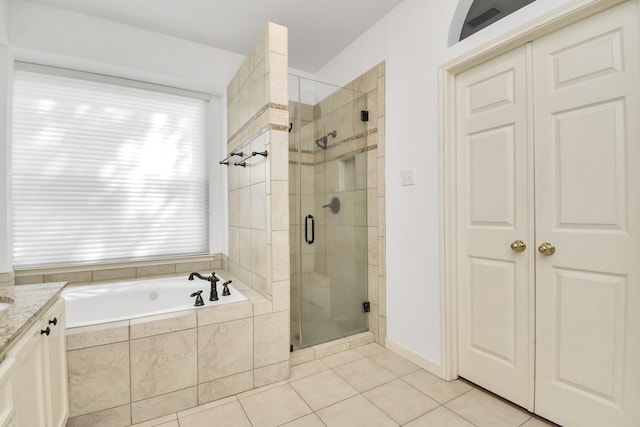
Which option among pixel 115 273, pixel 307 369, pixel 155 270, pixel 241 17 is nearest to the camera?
pixel 307 369

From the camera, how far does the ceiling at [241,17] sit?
2.29m

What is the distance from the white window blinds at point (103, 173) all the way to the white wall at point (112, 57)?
14 cm

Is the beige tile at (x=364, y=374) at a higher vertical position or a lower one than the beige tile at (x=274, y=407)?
higher

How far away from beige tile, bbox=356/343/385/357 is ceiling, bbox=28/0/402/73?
2652 millimetres

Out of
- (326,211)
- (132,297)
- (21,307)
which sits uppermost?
(326,211)

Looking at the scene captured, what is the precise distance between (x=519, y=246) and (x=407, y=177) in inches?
33.2

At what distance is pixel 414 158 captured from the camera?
2.19m

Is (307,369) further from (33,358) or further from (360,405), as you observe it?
(33,358)

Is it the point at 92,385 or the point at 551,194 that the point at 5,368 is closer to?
the point at 92,385

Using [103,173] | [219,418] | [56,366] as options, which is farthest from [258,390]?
[103,173]

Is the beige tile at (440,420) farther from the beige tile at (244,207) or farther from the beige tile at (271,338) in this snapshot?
the beige tile at (244,207)

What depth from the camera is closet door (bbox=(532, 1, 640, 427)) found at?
4.31ft

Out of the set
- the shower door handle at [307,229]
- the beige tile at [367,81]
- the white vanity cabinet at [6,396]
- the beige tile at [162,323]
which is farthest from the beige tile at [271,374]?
the beige tile at [367,81]

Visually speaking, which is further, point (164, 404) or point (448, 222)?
point (448, 222)
